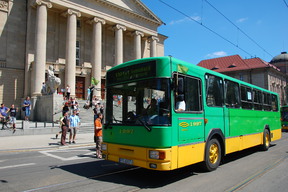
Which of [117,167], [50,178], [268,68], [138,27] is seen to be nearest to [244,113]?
[117,167]

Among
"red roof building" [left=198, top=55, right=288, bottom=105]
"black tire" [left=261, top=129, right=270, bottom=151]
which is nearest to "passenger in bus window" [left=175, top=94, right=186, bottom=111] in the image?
"black tire" [left=261, top=129, right=270, bottom=151]

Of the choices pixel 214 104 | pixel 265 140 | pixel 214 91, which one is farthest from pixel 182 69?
pixel 265 140

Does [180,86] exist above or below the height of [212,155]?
above

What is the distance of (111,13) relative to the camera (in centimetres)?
3281

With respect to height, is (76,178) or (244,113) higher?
(244,113)

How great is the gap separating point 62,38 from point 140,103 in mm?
29129

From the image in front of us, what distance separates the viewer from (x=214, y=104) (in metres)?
7.05

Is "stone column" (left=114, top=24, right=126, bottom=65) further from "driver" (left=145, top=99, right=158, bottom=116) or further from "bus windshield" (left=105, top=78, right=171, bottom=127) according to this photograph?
"driver" (left=145, top=99, right=158, bottom=116)

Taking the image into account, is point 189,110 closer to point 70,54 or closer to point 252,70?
point 70,54

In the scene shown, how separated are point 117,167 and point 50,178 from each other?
2080 millimetres

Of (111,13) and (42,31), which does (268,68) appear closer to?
(111,13)

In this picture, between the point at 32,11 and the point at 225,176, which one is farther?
the point at 32,11

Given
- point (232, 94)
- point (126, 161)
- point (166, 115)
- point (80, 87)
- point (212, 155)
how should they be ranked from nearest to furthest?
1. point (166, 115)
2. point (126, 161)
3. point (212, 155)
4. point (232, 94)
5. point (80, 87)

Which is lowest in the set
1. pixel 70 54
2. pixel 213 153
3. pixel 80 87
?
pixel 213 153
